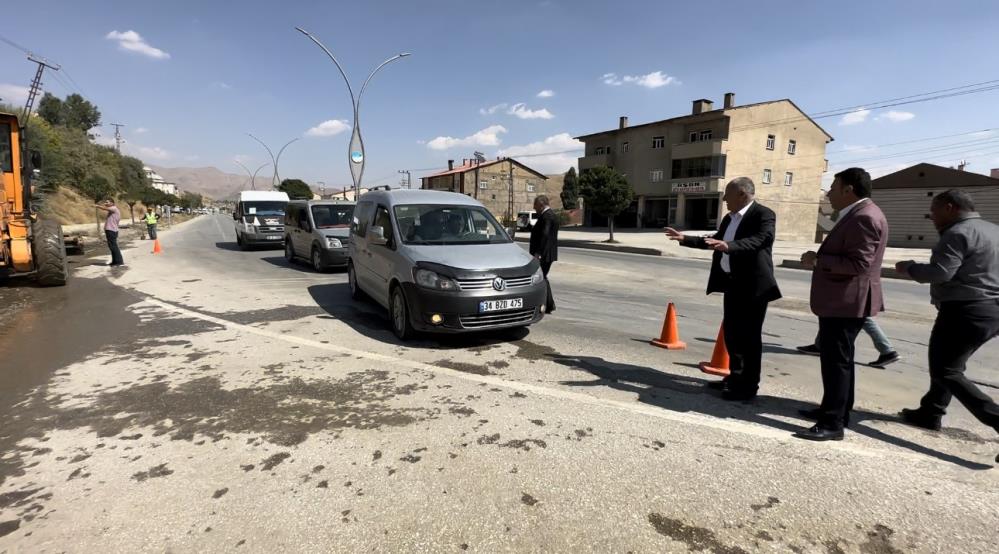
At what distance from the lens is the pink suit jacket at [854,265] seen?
3.14 metres

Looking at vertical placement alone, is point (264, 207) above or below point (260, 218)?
above

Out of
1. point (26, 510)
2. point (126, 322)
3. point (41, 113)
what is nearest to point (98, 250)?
point (126, 322)

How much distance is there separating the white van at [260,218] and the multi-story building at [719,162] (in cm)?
3204

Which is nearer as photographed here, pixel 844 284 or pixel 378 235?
pixel 844 284

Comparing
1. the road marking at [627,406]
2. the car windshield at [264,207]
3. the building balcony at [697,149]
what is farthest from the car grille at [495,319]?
the building balcony at [697,149]

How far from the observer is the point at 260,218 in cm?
1784

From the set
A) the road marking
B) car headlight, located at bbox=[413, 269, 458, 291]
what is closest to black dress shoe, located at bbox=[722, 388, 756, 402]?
the road marking

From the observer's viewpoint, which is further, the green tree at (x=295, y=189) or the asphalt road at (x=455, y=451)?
the green tree at (x=295, y=189)

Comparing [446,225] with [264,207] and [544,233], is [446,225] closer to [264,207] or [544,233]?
[544,233]

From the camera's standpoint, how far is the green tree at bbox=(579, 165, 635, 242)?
95.5 ft

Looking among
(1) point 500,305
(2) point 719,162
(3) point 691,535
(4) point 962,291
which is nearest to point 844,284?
(4) point 962,291

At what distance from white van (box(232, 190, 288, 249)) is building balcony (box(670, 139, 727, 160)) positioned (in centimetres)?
3221

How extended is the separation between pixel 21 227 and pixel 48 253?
0.58 m

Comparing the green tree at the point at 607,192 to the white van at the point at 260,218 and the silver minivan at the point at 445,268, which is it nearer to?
the white van at the point at 260,218
